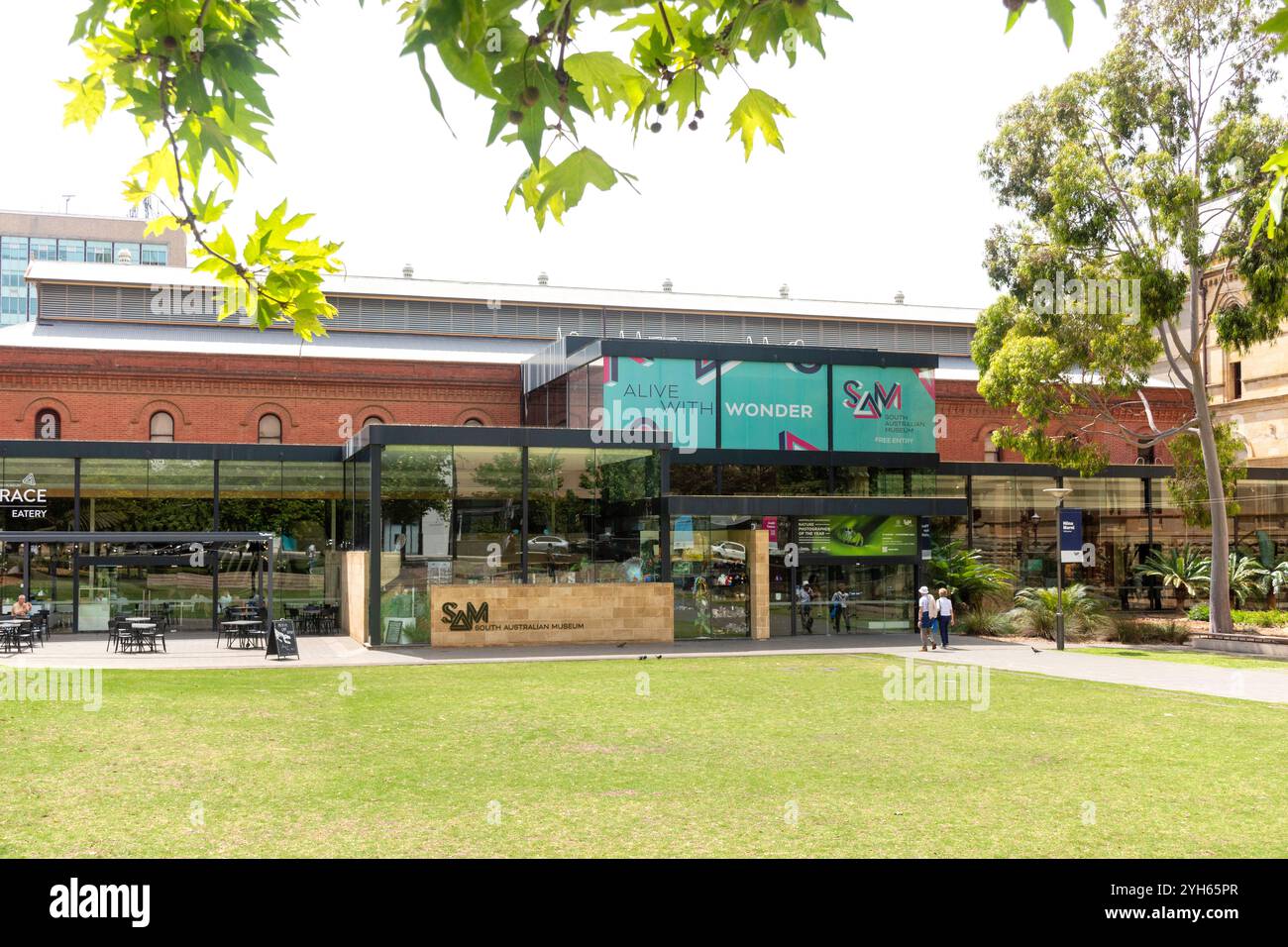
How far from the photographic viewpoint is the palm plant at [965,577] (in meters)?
36.1

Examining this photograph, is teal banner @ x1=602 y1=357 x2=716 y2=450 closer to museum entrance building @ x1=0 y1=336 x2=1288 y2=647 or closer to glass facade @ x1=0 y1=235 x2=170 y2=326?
museum entrance building @ x1=0 y1=336 x2=1288 y2=647

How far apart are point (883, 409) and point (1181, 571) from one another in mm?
12252

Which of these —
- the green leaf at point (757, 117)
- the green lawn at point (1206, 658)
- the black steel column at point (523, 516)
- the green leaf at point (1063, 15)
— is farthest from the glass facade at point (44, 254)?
the green leaf at point (1063, 15)

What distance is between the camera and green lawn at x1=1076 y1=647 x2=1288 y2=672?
84.5ft

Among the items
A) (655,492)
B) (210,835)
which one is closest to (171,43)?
(210,835)

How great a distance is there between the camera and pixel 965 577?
36.1 meters

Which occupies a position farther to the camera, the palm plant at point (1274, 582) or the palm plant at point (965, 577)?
the palm plant at point (1274, 582)

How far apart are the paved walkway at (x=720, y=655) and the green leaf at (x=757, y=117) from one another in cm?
1901

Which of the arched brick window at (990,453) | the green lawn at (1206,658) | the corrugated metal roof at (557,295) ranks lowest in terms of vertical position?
the green lawn at (1206,658)

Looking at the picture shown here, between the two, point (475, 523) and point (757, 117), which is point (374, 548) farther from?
point (757, 117)

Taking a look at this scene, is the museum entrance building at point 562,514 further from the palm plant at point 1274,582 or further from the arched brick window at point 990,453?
the palm plant at point 1274,582

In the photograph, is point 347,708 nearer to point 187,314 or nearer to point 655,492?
point 655,492

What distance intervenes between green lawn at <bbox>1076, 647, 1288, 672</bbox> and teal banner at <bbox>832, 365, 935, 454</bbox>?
8.85 m

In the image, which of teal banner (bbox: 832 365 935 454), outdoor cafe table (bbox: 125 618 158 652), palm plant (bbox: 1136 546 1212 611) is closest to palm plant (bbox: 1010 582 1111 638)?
palm plant (bbox: 1136 546 1212 611)
